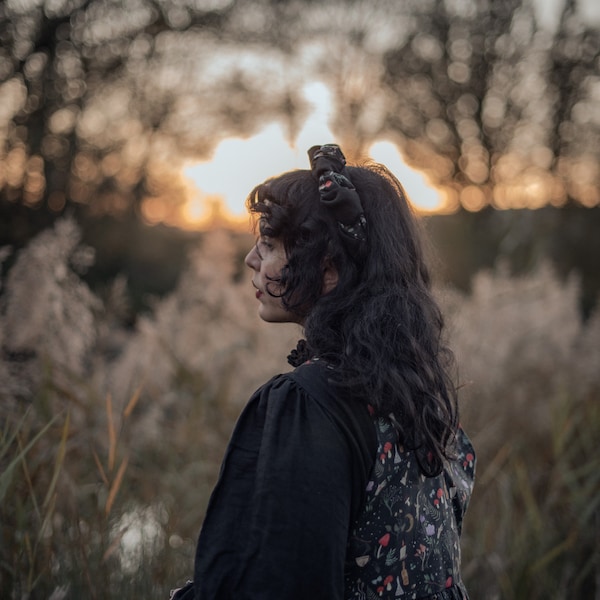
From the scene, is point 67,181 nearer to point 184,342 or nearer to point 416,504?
point 184,342

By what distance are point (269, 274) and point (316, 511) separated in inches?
17.2

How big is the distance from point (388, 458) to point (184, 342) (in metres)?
2.35

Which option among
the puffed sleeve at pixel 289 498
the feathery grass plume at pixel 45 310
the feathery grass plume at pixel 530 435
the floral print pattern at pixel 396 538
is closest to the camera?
the puffed sleeve at pixel 289 498

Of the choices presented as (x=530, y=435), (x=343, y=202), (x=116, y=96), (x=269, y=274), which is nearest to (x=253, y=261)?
(x=269, y=274)

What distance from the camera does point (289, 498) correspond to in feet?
3.30

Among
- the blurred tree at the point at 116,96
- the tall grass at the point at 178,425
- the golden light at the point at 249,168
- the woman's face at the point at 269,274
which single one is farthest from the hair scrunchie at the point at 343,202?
the blurred tree at the point at 116,96

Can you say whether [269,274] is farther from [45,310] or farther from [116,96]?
[116,96]

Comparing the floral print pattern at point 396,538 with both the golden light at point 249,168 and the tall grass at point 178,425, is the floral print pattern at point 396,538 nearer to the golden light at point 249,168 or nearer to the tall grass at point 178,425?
the tall grass at point 178,425

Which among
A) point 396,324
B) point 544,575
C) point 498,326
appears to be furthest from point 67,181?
point 396,324

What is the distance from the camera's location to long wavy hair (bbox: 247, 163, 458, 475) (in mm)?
1132

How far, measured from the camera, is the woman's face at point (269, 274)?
127 centimetres

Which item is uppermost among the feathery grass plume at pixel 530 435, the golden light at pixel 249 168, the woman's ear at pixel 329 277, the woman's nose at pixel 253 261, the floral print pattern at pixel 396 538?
the golden light at pixel 249 168

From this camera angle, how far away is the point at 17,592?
1582mm

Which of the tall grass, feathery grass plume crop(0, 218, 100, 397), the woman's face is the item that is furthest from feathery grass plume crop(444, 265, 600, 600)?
feathery grass plume crop(0, 218, 100, 397)
